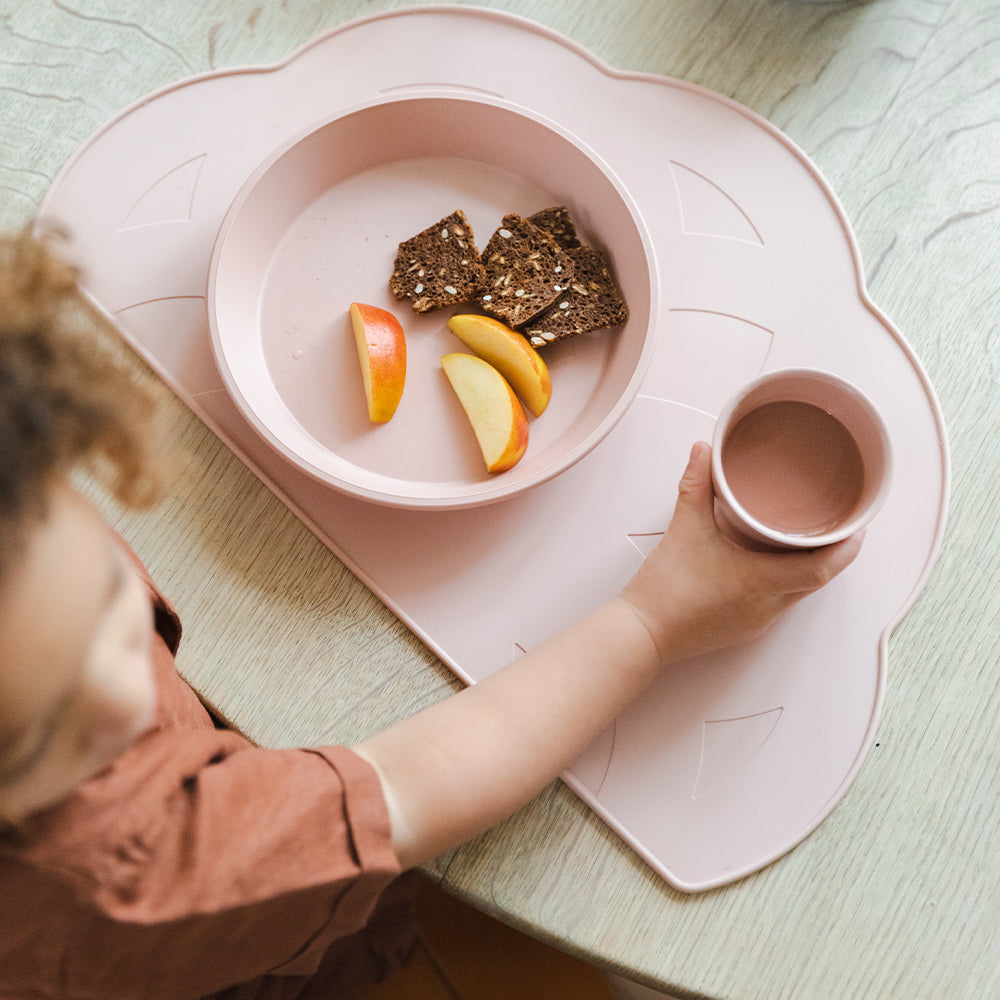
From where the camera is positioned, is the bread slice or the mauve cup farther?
the bread slice

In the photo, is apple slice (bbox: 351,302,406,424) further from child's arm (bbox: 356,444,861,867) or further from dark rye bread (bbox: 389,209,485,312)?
child's arm (bbox: 356,444,861,867)

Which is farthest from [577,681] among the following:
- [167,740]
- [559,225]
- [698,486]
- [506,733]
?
[559,225]

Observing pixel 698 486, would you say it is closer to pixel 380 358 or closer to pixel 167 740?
pixel 380 358

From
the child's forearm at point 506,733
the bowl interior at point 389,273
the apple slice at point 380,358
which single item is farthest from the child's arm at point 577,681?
the apple slice at point 380,358

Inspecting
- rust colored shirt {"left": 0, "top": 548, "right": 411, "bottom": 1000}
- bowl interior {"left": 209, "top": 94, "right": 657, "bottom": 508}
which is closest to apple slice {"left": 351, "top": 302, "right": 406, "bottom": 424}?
bowl interior {"left": 209, "top": 94, "right": 657, "bottom": 508}

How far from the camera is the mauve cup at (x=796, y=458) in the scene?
60 cm

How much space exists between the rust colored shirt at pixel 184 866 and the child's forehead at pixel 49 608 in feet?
0.42

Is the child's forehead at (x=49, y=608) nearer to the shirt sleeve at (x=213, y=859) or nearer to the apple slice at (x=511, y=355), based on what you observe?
the shirt sleeve at (x=213, y=859)

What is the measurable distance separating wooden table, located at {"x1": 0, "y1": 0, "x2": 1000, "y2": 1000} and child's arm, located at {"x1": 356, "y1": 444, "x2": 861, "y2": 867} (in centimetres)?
6

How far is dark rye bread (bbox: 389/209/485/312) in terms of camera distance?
704 mm

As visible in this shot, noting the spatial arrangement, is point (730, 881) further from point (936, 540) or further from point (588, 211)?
point (588, 211)

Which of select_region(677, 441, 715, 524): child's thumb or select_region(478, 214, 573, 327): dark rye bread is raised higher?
select_region(478, 214, 573, 327): dark rye bread

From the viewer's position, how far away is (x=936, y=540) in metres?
0.68

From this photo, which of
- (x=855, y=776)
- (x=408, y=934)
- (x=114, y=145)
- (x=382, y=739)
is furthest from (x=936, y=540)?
(x=114, y=145)
